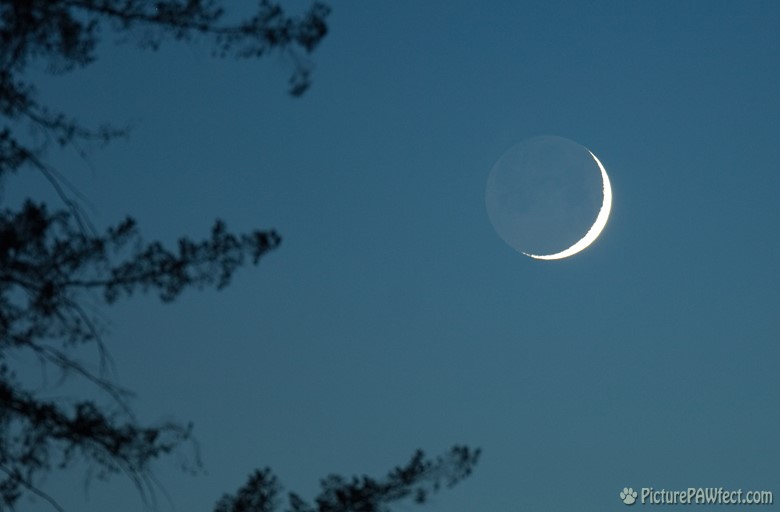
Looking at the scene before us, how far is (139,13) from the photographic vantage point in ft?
40.0

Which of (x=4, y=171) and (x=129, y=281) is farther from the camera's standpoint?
(x=129, y=281)

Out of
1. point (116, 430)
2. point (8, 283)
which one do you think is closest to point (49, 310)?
point (8, 283)

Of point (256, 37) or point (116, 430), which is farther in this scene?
point (256, 37)

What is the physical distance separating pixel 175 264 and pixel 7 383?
6.35 ft

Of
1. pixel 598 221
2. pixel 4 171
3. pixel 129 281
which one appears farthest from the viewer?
pixel 598 221

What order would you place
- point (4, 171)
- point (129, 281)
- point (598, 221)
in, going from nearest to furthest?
point (4, 171), point (129, 281), point (598, 221)

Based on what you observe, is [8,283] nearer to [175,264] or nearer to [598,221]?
[175,264]

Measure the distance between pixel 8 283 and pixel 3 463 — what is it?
152 cm

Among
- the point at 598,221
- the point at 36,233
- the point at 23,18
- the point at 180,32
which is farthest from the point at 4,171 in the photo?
the point at 598,221

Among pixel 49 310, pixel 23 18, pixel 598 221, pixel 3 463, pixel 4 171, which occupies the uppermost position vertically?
pixel 598 221

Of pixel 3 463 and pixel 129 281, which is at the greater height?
pixel 129 281

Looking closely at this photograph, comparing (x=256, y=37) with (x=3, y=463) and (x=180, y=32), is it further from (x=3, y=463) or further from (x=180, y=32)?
(x=3, y=463)

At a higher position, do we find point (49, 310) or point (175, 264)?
point (175, 264)

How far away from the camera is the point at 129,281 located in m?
12.1
